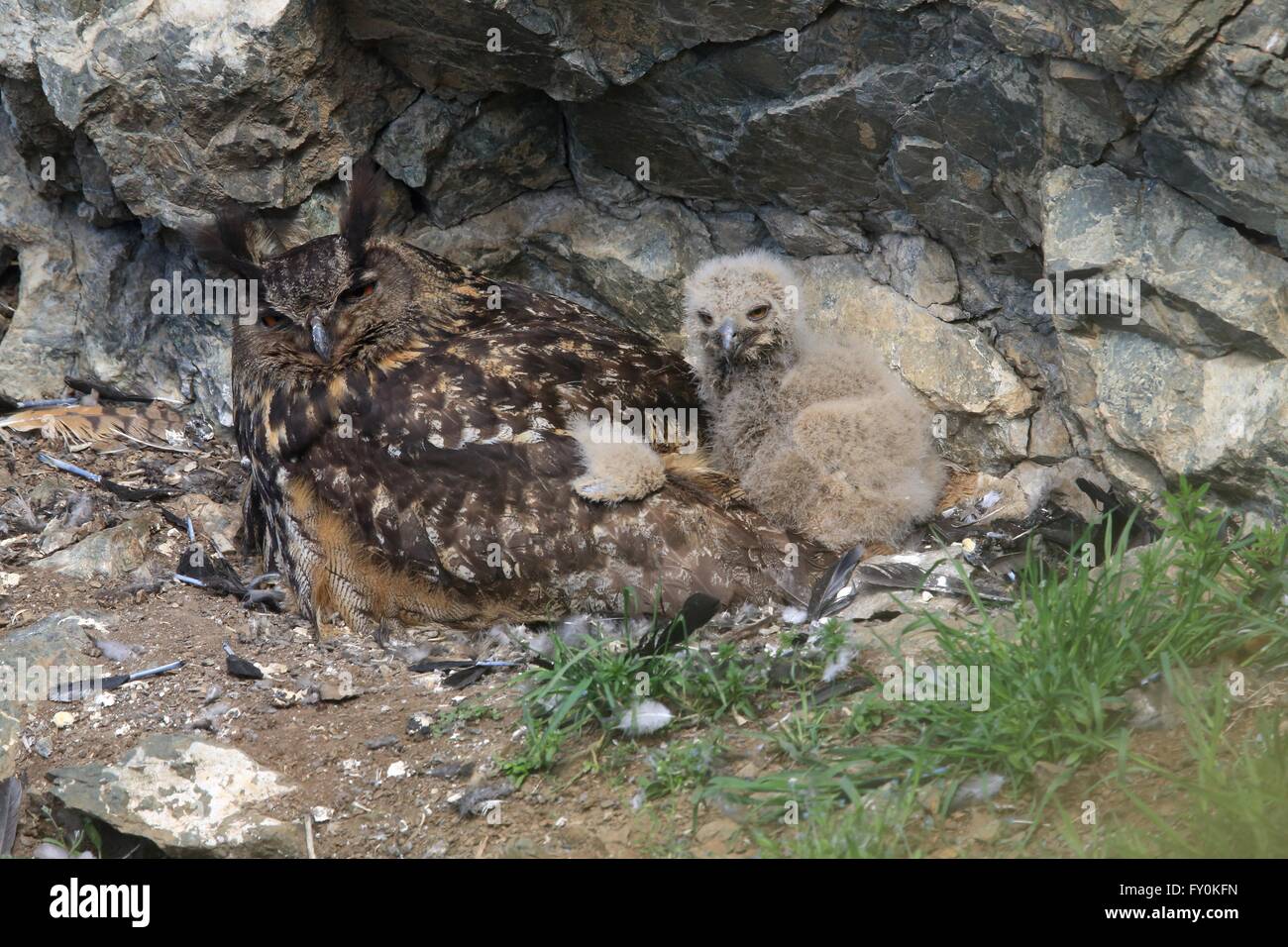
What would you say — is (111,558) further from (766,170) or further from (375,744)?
(766,170)

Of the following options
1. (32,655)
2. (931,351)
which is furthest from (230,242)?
(931,351)

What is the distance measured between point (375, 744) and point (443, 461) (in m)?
1.09

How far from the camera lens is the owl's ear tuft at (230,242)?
15.7 feet

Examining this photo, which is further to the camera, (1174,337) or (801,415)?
(801,415)

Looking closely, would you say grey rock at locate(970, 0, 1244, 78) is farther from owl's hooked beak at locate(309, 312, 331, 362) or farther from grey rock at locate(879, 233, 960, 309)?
owl's hooked beak at locate(309, 312, 331, 362)

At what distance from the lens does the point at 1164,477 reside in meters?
4.23

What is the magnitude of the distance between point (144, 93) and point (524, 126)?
1.62 metres

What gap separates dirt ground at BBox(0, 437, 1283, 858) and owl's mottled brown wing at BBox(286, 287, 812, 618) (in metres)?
0.32

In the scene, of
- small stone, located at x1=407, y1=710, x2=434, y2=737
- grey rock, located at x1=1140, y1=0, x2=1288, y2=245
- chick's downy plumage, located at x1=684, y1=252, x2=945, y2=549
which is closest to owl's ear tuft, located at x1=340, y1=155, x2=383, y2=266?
chick's downy plumage, located at x1=684, y1=252, x2=945, y2=549

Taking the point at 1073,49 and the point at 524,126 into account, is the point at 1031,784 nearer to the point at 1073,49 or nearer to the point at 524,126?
the point at 1073,49

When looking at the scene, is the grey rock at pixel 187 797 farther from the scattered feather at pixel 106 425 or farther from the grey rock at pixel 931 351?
the grey rock at pixel 931 351

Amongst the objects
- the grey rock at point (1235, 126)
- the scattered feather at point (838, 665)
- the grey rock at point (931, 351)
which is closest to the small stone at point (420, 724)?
the scattered feather at point (838, 665)

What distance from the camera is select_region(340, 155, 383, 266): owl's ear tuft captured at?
4.65m

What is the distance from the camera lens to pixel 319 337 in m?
4.43
